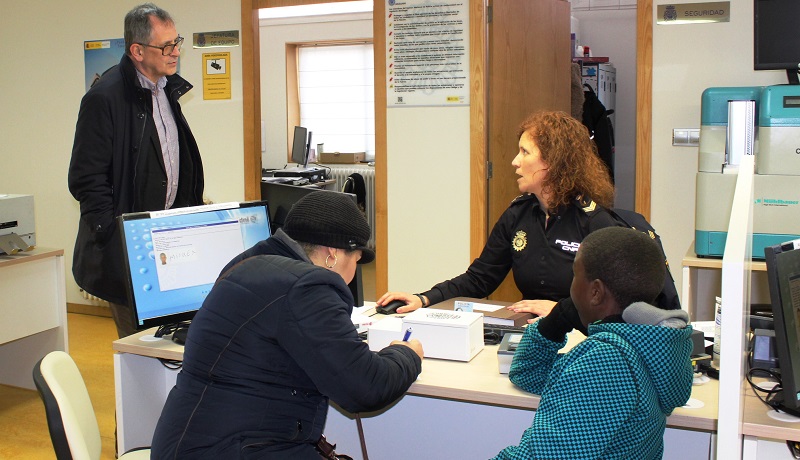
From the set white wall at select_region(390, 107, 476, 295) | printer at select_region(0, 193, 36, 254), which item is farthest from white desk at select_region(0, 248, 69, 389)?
white wall at select_region(390, 107, 476, 295)

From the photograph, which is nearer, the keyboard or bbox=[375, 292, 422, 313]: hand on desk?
the keyboard

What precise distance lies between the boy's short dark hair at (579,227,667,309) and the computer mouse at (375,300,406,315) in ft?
3.51

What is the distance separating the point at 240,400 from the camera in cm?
164

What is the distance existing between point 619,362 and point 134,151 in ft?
6.91

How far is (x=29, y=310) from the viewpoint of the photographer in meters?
3.79

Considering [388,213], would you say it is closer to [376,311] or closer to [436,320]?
[376,311]

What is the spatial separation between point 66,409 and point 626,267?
1232 mm

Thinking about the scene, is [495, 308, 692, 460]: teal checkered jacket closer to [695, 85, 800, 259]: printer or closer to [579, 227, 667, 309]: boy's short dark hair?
[579, 227, 667, 309]: boy's short dark hair

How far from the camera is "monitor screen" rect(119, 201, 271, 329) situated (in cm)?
233

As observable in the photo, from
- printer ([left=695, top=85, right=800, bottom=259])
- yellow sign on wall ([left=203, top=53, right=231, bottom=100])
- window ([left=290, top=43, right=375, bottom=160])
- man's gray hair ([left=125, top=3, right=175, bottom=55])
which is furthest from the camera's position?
window ([left=290, top=43, right=375, bottom=160])

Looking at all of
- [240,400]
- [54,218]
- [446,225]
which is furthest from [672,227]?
[54,218]

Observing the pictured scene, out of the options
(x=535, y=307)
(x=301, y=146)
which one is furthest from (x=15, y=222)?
(x=301, y=146)

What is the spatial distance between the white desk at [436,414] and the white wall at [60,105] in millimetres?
2755

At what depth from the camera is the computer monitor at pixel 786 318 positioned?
1678 mm
